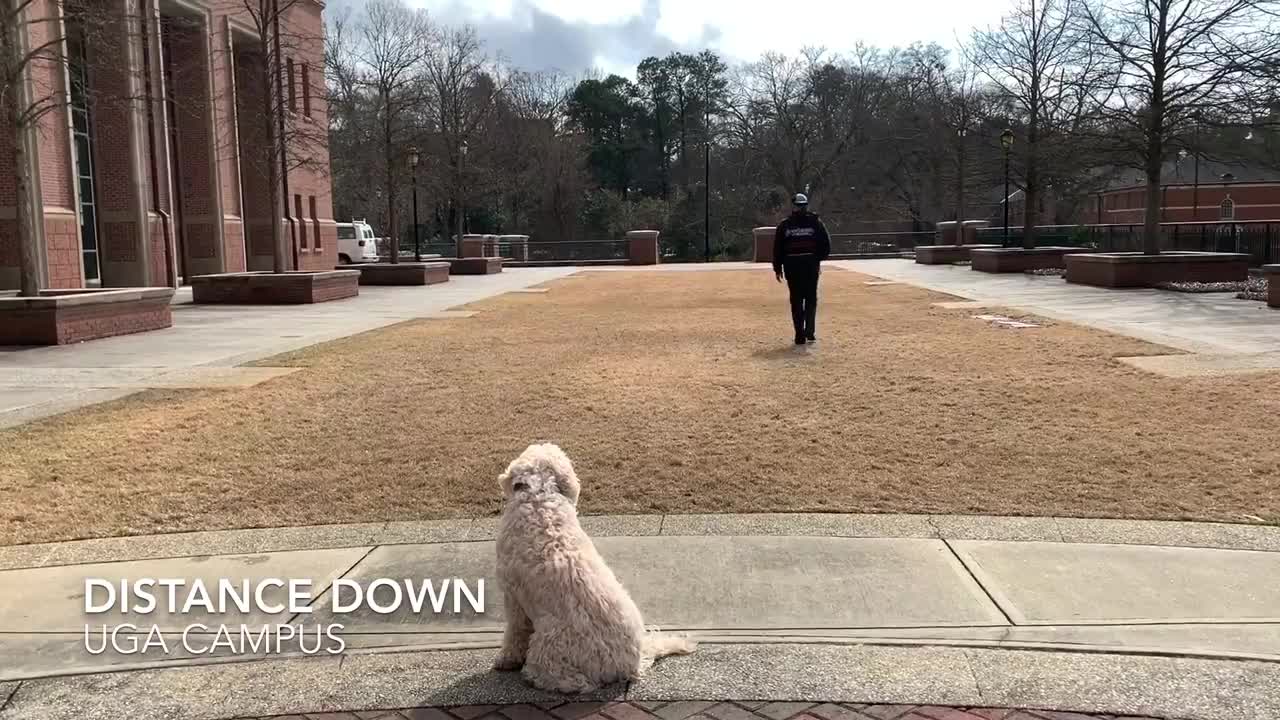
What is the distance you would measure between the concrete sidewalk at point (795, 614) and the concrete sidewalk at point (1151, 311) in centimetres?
744

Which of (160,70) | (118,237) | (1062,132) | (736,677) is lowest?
(736,677)

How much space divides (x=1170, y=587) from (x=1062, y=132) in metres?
25.2

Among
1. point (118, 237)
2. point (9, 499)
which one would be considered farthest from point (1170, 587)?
point (118, 237)

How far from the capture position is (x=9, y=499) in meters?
5.61

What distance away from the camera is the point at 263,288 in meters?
21.7

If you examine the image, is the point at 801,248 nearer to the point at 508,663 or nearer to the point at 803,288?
the point at 803,288

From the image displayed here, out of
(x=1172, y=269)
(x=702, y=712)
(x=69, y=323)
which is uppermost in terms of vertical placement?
(x=1172, y=269)

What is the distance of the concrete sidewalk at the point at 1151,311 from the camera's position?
1152 centimetres

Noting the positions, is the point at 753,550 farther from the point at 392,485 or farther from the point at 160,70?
the point at 160,70

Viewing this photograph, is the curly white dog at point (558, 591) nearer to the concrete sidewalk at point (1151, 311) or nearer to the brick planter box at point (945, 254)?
the concrete sidewalk at point (1151, 311)

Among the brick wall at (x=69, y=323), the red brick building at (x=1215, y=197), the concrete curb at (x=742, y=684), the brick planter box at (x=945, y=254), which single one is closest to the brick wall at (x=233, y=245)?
the brick wall at (x=69, y=323)

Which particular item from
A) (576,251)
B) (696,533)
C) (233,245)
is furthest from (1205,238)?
(233,245)

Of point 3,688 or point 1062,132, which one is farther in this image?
point 1062,132

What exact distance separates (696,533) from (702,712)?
1.88 metres
